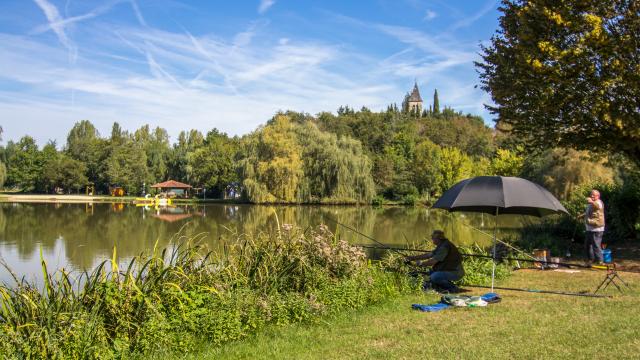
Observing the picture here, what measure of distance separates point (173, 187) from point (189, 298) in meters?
62.7

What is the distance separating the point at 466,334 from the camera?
18.1ft

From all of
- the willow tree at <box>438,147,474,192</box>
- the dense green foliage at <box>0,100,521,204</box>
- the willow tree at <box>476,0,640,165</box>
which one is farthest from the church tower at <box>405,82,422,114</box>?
the willow tree at <box>476,0,640,165</box>

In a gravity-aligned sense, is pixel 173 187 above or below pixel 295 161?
below

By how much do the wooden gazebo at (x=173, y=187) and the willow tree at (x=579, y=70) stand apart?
54713mm

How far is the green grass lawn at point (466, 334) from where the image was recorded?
4934 millimetres

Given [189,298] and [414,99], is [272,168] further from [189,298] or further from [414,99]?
[414,99]

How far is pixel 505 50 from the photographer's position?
13.0m

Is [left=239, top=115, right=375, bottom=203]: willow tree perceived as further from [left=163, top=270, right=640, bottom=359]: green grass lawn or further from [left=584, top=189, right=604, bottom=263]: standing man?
[left=163, top=270, right=640, bottom=359]: green grass lawn

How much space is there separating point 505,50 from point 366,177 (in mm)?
34094

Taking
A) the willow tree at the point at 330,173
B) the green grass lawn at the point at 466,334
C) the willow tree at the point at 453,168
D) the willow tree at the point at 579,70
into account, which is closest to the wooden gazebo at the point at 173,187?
the willow tree at the point at 330,173

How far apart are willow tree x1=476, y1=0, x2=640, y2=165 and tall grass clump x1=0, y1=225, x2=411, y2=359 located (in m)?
6.19

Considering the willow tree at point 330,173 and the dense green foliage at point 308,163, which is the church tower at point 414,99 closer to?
the dense green foliage at point 308,163

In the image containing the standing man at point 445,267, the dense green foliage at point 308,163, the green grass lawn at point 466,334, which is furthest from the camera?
the dense green foliage at point 308,163

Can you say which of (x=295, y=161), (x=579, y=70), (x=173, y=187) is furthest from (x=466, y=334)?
(x=173, y=187)
